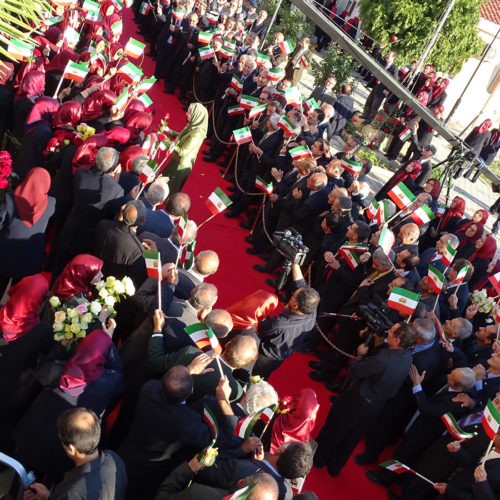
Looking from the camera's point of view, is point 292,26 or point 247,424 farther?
point 292,26

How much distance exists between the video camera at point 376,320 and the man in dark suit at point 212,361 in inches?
80.6

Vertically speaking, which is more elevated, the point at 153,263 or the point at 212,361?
the point at 153,263

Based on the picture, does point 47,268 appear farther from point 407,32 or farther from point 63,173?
point 407,32

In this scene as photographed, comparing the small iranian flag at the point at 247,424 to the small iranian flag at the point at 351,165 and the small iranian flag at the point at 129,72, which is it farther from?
the small iranian flag at the point at 351,165

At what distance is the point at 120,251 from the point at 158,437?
2.11m

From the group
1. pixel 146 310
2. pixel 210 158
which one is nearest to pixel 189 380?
pixel 146 310

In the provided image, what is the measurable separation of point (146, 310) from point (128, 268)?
71 centimetres

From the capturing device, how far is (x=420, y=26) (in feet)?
59.1

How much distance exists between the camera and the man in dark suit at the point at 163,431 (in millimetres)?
3785

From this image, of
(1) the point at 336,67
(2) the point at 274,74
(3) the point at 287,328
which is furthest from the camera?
(1) the point at 336,67

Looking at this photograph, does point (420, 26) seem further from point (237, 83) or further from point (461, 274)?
point (461, 274)

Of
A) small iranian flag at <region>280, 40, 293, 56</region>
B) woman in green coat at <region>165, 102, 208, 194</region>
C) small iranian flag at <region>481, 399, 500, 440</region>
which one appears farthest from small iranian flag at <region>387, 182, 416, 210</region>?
small iranian flag at <region>280, 40, 293, 56</region>

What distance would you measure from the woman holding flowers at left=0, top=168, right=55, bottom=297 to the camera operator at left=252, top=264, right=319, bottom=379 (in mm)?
2380

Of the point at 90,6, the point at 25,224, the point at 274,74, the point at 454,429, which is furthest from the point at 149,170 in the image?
the point at 274,74
